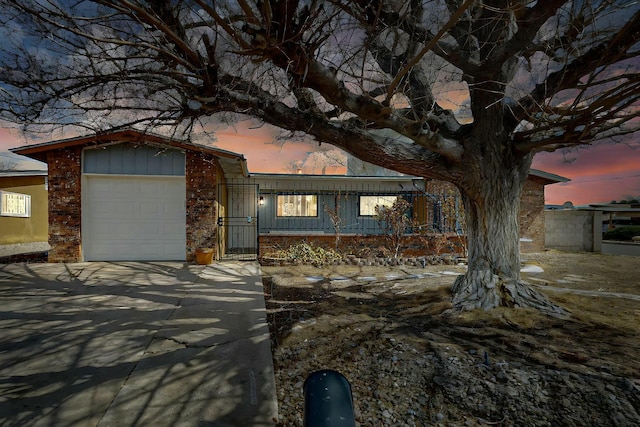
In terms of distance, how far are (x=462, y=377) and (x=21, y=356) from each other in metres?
4.16

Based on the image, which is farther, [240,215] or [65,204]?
[240,215]

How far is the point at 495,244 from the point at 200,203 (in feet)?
23.9

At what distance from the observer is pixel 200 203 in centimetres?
880

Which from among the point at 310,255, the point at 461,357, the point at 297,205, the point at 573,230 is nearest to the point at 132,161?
the point at 310,255

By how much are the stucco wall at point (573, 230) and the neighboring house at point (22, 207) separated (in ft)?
67.6

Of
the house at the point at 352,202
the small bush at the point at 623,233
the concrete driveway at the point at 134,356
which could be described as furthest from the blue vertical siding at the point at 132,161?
the small bush at the point at 623,233

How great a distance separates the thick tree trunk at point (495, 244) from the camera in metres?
4.51

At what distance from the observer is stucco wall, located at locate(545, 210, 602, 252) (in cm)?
1310

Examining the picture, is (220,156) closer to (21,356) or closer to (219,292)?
(219,292)

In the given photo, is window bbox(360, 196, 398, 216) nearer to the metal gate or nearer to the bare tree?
the metal gate

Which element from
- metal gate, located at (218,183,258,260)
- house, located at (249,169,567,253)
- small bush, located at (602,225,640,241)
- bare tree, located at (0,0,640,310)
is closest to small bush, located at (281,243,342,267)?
house, located at (249,169,567,253)

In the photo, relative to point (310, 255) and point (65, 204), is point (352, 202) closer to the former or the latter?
point (310, 255)

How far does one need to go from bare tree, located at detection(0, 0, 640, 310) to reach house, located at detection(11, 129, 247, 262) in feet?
12.2

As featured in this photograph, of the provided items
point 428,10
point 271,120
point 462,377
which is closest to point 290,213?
point 271,120
